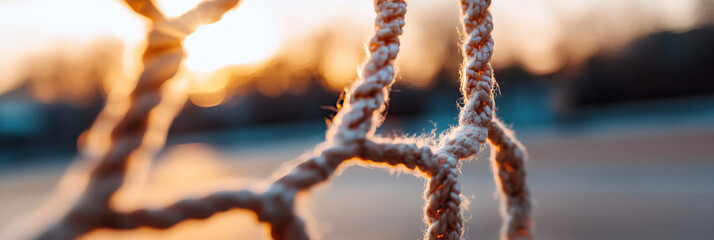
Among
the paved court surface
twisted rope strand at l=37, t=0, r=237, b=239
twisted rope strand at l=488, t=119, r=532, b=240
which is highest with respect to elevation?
the paved court surface

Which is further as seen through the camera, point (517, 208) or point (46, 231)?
point (517, 208)

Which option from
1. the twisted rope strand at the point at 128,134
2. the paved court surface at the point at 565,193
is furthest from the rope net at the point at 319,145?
the paved court surface at the point at 565,193

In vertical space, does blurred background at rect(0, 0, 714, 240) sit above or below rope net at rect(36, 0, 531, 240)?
above

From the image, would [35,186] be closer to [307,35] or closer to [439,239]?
[307,35]

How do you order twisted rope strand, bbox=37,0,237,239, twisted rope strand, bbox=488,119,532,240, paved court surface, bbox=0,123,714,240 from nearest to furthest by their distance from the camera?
twisted rope strand, bbox=37,0,237,239 < twisted rope strand, bbox=488,119,532,240 < paved court surface, bbox=0,123,714,240

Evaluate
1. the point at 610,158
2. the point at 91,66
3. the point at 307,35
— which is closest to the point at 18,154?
the point at 91,66

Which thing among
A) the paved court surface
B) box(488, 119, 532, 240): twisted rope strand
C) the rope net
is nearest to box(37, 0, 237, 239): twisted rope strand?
the rope net

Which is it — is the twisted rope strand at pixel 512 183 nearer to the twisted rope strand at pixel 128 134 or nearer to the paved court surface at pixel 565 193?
the twisted rope strand at pixel 128 134

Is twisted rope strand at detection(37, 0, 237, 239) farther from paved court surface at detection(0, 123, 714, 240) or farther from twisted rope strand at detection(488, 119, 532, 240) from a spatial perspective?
paved court surface at detection(0, 123, 714, 240)
